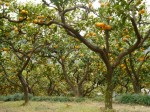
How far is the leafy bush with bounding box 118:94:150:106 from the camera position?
13.6 m

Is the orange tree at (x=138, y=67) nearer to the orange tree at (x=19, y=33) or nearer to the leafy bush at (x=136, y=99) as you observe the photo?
the leafy bush at (x=136, y=99)

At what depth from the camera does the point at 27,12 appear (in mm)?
9703

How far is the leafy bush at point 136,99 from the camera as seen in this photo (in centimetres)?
1362

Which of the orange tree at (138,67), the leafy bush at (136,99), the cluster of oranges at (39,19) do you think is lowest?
the leafy bush at (136,99)

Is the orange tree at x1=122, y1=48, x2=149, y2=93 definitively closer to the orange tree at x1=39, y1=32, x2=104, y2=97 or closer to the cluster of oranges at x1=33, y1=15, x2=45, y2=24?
the orange tree at x1=39, y1=32, x2=104, y2=97

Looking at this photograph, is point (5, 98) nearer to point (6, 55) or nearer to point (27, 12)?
point (6, 55)

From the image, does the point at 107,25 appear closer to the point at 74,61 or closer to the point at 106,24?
the point at 106,24

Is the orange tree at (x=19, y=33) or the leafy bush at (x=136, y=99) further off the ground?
the orange tree at (x=19, y=33)

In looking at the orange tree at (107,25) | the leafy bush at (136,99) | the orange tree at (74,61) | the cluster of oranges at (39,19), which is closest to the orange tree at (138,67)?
the orange tree at (107,25)

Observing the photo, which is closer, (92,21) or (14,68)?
(92,21)

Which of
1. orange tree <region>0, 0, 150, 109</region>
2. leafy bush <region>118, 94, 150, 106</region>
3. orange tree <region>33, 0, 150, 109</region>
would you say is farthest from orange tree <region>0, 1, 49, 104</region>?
leafy bush <region>118, 94, 150, 106</region>

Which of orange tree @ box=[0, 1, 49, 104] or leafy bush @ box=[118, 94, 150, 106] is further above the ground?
orange tree @ box=[0, 1, 49, 104]

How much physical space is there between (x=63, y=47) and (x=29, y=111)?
241 inches

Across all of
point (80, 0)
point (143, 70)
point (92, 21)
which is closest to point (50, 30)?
point (92, 21)
